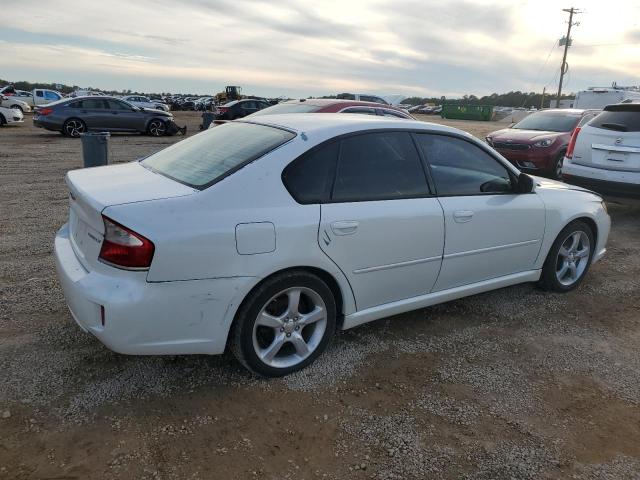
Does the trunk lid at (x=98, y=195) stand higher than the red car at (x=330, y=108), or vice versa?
the red car at (x=330, y=108)

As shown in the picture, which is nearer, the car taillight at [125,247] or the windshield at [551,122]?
the car taillight at [125,247]

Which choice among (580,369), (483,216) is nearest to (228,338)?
(483,216)

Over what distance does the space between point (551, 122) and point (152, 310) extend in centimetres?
1048

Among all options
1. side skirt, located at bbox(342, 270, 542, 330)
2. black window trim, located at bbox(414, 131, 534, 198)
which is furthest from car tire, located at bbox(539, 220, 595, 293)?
black window trim, located at bbox(414, 131, 534, 198)

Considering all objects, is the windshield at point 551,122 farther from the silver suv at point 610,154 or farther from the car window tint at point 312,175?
the car window tint at point 312,175

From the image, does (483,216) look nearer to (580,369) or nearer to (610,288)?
(580,369)

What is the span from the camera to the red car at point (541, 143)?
9805 mm

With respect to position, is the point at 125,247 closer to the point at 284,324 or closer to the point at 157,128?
the point at 284,324

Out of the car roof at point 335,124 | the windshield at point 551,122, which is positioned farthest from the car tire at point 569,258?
the windshield at point 551,122

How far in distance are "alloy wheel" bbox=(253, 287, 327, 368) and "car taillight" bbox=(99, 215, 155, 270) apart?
29.3 inches

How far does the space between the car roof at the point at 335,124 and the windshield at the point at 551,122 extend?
7836mm

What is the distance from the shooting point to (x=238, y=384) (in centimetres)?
309

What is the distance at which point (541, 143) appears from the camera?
9.86 meters

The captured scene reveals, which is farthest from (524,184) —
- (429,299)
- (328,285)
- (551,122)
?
(551,122)
